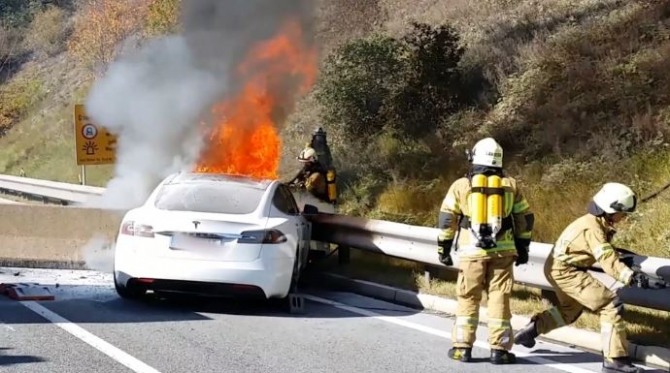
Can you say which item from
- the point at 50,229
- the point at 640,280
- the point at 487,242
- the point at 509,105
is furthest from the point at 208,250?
the point at 509,105

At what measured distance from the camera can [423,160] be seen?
15.2 m

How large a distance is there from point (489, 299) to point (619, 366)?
104 centimetres

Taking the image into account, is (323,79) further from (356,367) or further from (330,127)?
(356,367)

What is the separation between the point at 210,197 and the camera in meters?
8.73

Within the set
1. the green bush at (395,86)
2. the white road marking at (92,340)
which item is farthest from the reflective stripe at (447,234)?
the green bush at (395,86)

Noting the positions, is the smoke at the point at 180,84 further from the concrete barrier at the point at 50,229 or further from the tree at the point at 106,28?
the tree at the point at 106,28

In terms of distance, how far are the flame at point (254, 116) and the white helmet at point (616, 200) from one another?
34.8 feet

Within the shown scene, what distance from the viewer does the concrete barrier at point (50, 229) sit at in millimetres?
11227

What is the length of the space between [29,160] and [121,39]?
6124mm

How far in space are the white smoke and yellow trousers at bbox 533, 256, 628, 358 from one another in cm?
1105

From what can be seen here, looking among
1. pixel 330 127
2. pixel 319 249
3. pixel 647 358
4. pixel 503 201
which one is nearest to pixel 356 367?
pixel 503 201

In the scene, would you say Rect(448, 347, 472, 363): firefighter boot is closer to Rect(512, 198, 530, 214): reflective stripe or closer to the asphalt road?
the asphalt road

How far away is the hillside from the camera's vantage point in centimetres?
1215

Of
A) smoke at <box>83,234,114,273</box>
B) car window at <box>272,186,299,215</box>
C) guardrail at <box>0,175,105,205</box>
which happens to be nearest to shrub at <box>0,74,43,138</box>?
guardrail at <box>0,175,105,205</box>
